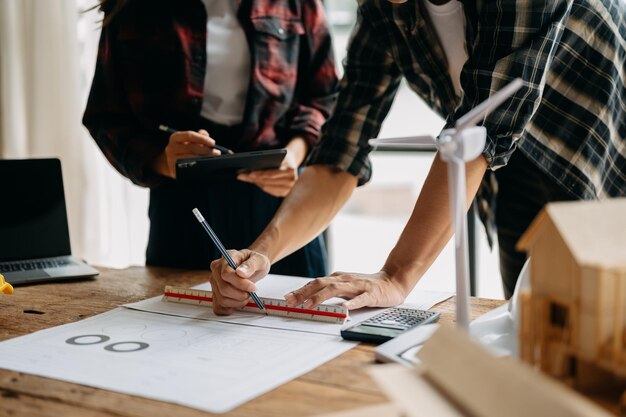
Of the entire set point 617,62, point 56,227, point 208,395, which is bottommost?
point 208,395

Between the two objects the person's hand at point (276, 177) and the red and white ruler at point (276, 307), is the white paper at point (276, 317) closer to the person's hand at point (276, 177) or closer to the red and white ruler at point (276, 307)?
the red and white ruler at point (276, 307)

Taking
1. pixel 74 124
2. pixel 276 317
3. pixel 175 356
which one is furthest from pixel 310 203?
pixel 74 124

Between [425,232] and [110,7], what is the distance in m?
1.02

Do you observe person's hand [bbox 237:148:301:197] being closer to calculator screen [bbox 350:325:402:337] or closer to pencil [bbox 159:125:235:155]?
pencil [bbox 159:125:235:155]

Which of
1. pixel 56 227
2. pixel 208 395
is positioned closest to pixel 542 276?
pixel 208 395

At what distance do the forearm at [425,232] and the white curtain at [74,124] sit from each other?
1.88 metres

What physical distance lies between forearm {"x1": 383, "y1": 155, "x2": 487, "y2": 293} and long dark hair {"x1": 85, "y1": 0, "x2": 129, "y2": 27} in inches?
36.7

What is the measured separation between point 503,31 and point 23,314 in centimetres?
94

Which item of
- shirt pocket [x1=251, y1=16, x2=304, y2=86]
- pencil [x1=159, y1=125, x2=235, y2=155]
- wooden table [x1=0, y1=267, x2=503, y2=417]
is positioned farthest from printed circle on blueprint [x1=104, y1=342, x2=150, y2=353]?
shirt pocket [x1=251, y1=16, x2=304, y2=86]

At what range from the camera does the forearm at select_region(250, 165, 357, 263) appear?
1.60 meters

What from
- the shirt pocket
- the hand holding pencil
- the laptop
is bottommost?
the laptop

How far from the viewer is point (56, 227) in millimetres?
1708

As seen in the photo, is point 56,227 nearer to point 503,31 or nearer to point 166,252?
point 166,252

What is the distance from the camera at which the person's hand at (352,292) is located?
126 cm
